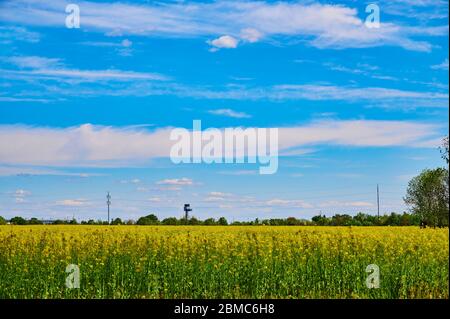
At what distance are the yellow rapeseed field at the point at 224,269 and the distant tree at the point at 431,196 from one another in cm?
2561

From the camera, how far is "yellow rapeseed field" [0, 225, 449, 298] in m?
15.8

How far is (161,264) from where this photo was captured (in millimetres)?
16844

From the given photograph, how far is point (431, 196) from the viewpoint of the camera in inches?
1975

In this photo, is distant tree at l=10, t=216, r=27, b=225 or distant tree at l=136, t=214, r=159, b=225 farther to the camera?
distant tree at l=10, t=216, r=27, b=225

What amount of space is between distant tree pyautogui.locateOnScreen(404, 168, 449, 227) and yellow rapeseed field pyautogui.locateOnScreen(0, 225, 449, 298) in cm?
2561

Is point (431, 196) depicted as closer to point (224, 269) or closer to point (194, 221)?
point (194, 221)

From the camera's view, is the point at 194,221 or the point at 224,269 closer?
the point at 224,269

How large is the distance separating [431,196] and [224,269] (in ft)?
122

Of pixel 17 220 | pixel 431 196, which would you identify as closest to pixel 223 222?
pixel 17 220

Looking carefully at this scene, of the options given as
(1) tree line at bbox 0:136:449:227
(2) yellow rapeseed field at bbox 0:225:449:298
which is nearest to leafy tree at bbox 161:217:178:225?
(1) tree line at bbox 0:136:449:227

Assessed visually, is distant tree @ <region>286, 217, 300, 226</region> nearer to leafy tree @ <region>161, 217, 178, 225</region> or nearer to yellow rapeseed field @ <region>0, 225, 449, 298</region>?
leafy tree @ <region>161, 217, 178, 225</region>

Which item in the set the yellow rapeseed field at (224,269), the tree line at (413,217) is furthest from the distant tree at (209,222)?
the yellow rapeseed field at (224,269)

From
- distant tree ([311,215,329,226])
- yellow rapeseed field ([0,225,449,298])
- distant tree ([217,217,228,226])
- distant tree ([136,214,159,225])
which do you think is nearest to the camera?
yellow rapeseed field ([0,225,449,298])

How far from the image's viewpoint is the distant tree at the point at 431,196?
44250mm
